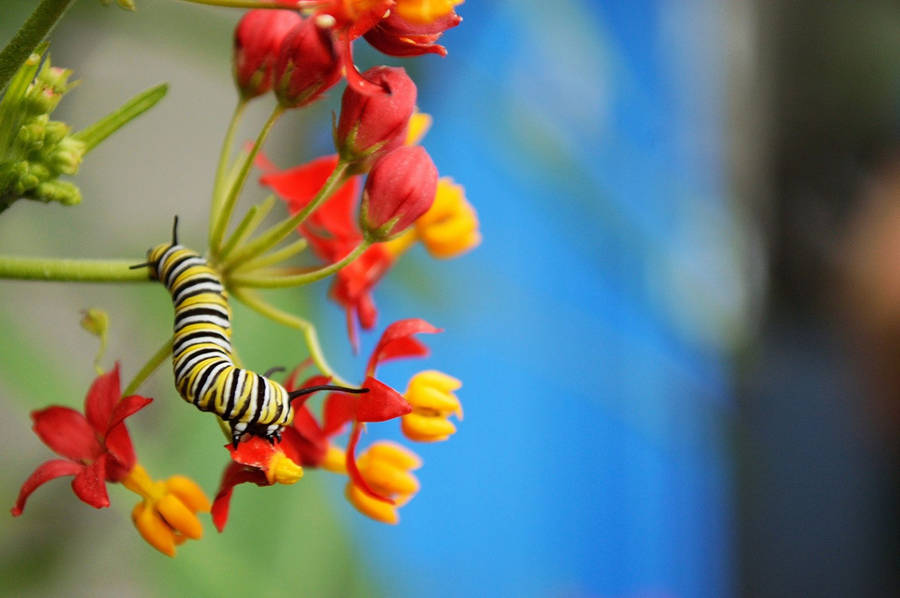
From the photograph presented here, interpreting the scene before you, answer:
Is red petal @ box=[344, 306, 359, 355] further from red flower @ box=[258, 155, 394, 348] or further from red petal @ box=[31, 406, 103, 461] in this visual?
red petal @ box=[31, 406, 103, 461]

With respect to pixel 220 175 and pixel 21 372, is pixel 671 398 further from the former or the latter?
pixel 220 175

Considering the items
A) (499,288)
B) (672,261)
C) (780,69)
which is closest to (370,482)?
(499,288)

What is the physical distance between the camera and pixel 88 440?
1.31 ft

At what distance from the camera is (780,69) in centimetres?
250

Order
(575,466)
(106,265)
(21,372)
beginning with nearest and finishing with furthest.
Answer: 1. (106,265)
2. (21,372)
3. (575,466)

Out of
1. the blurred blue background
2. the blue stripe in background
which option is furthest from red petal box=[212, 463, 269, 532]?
the blue stripe in background

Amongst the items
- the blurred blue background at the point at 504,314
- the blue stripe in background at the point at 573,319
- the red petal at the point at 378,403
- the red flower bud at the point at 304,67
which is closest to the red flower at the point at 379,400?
the red petal at the point at 378,403

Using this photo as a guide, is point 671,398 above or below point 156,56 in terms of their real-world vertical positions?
below

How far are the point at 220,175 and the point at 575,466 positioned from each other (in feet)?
5.11

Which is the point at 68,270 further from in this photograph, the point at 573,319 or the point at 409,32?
the point at 573,319

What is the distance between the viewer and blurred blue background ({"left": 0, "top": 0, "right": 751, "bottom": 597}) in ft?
3.13

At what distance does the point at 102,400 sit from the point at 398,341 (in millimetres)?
129

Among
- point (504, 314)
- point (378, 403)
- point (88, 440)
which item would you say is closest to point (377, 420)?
point (378, 403)

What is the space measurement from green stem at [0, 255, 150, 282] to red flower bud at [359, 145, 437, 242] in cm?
10
